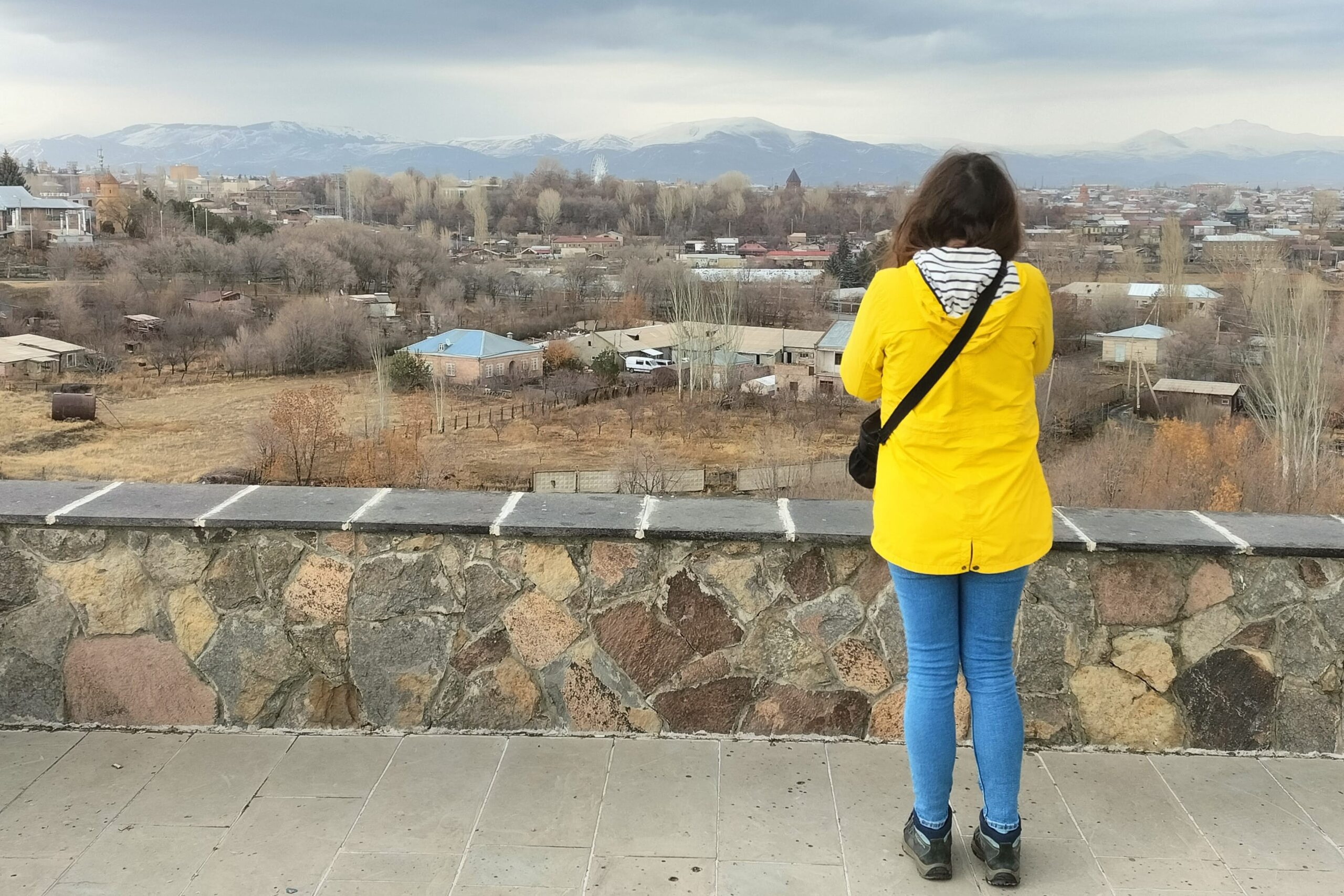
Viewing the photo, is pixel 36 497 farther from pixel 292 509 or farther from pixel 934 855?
pixel 934 855

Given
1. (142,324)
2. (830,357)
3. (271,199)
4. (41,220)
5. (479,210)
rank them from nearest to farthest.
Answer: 1. (830,357)
2. (142,324)
3. (41,220)
4. (479,210)
5. (271,199)

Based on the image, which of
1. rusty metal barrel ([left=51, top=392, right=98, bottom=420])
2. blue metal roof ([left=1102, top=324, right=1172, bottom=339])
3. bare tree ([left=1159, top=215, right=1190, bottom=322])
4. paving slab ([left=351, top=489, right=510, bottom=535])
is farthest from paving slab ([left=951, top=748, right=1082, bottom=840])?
bare tree ([left=1159, top=215, right=1190, bottom=322])

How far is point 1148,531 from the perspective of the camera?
183 centimetres

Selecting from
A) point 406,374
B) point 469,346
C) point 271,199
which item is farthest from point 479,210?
point 406,374

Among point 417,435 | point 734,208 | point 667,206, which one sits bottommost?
point 417,435

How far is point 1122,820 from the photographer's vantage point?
159 cm

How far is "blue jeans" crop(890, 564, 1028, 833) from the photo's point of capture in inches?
53.2

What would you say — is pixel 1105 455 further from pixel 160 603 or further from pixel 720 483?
pixel 160 603

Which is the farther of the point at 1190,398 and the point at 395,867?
the point at 1190,398

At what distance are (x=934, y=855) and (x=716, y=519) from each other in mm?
649

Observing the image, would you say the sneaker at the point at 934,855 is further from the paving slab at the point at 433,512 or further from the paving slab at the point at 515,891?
the paving slab at the point at 433,512

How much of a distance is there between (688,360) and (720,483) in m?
9.02

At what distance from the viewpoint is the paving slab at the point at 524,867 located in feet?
4.69

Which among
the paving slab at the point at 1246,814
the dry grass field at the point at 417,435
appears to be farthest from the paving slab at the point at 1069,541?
the dry grass field at the point at 417,435
